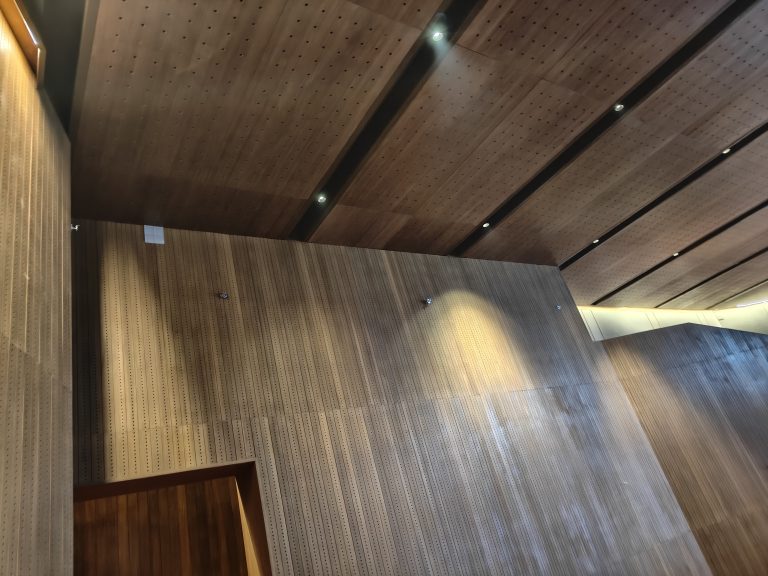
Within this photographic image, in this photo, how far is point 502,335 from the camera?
7.97 meters

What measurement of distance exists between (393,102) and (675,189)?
5.36 metres

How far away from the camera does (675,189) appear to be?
803 centimetres

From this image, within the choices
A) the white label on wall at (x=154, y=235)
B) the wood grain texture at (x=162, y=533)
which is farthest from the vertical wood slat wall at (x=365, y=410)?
the wood grain texture at (x=162, y=533)

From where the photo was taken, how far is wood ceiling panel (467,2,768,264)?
5.60 m

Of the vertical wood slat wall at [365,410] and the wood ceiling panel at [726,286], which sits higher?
the wood ceiling panel at [726,286]

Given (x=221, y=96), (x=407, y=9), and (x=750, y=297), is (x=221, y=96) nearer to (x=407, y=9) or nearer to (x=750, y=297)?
(x=407, y=9)

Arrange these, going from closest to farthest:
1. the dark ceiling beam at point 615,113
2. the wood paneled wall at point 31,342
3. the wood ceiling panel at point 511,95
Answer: the wood paneled wall at point 31,342 < the wood ceiling panel at point 511,95 < the dark ceiling beam at point 615,113

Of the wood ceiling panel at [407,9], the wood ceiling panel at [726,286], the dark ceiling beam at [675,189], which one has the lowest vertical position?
the wood ceiling panel at [726,286]

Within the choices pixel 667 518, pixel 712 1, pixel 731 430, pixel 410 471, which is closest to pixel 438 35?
pixel 712 1

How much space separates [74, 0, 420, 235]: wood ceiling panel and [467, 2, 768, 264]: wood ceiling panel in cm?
338

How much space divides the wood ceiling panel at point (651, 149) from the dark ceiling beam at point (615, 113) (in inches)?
3.2

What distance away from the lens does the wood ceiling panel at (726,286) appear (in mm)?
12242

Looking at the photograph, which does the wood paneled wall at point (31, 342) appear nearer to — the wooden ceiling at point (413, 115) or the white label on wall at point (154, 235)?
the wooden ceiling at point (413, 115)

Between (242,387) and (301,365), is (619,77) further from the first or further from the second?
(242,387)
